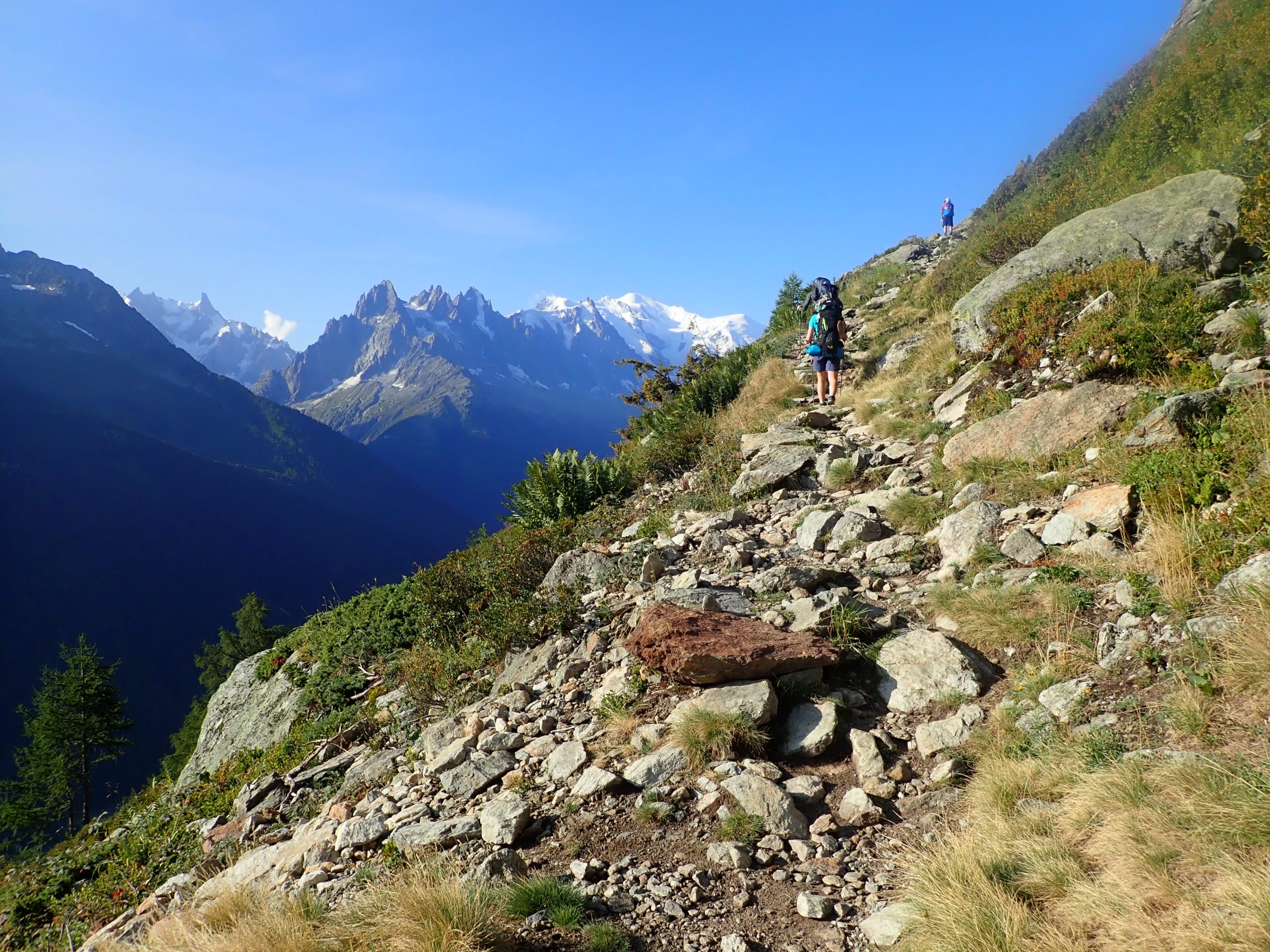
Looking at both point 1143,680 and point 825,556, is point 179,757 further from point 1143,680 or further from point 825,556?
point 1143,680

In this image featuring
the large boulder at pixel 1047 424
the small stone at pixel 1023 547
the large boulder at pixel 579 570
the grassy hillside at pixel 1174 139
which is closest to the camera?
the small stone at pixel 1023 547

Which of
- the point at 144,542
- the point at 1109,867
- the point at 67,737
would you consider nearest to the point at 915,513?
the point at 1109,867

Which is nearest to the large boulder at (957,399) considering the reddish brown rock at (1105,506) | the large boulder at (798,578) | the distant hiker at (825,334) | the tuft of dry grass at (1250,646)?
the distant hiker at (825,334)

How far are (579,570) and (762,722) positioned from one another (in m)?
Result: 3.82

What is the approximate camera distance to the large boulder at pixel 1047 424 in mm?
6812

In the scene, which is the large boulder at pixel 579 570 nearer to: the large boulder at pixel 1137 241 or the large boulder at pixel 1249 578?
the large boulder at pixel 1249 578

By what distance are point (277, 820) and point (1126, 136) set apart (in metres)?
25.6

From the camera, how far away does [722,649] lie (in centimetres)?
491

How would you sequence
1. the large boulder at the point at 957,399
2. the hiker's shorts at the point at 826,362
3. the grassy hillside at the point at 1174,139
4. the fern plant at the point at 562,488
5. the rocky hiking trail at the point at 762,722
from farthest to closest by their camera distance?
the grassy hillside at the point at 1174,139, the hiker's shorts at the point at 826,362, the fern plant at the point at 562,488, the large boulder at the point at 957,399, the rocky hiking trail at the point at 762,722

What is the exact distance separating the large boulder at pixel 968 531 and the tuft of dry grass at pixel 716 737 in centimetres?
278

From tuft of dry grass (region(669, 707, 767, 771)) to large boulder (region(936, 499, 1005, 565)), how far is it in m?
2.78

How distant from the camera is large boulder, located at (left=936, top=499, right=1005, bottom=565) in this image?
597 cm

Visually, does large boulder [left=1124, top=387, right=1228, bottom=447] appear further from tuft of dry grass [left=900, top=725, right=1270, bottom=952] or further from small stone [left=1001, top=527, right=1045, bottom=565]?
tuft of dry grass [left=900, top=725, right=1270, bottom=952]

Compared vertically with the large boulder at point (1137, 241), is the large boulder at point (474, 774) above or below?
below
